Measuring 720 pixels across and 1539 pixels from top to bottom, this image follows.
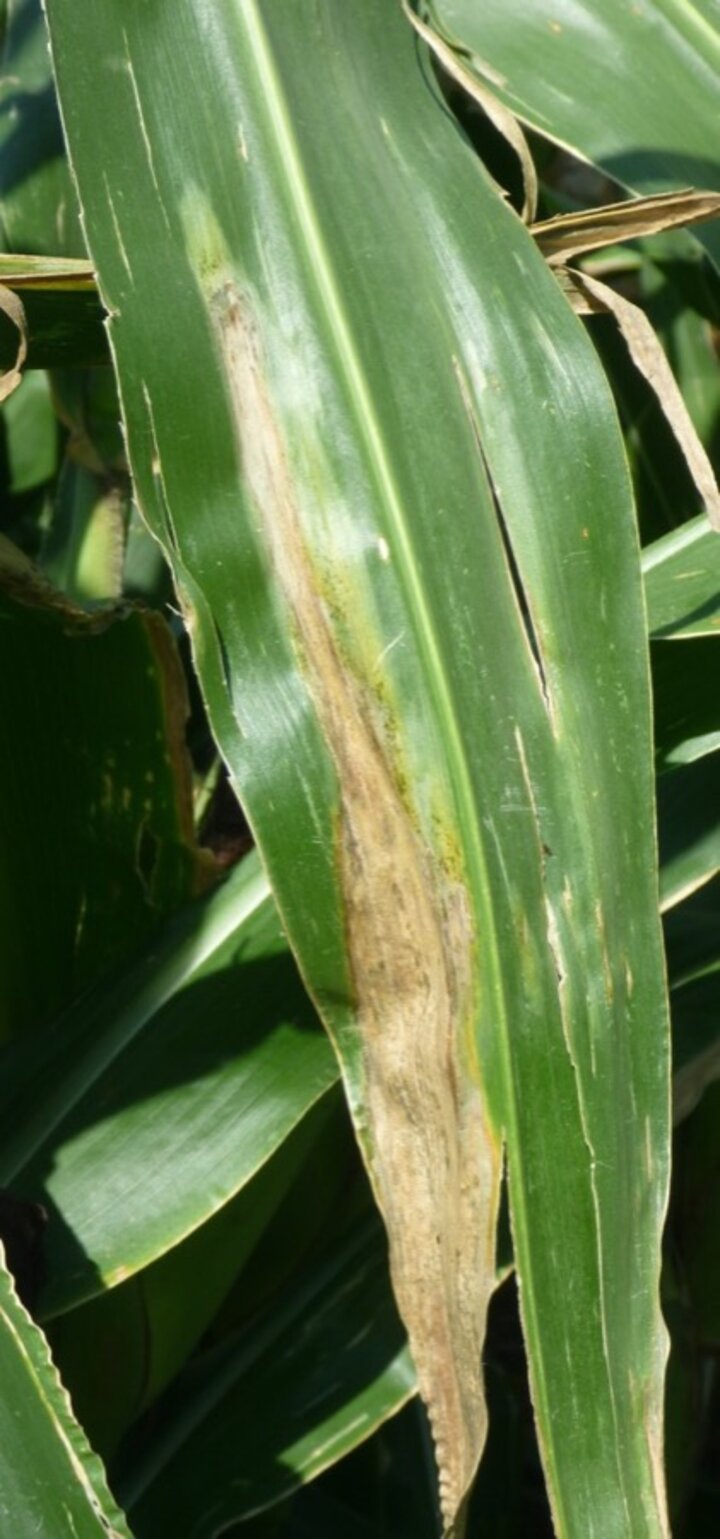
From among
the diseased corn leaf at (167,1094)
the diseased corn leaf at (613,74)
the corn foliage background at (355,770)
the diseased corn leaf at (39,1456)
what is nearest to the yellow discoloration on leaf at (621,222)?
the corn foliage background at (355,770)

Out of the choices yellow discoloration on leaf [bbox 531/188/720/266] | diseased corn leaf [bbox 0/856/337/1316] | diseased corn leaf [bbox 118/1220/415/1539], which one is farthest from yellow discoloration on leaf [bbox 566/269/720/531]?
diseased corn leaf [bbox 118/1220/415/1539]

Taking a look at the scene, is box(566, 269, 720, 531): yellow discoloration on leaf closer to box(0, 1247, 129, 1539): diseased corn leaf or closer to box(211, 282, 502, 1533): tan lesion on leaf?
box(211, 282, 502, 1533): tan lesion on leaf

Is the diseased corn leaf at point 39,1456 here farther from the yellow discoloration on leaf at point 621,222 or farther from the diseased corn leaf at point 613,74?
the diseased corn leaf at point 613,74

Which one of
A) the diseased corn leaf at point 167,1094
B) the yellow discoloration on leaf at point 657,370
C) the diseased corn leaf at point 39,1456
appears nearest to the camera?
the diseased corn leaf at point 39,1456

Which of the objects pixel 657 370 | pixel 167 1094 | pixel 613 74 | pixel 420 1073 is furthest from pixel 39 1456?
pixel 613 74

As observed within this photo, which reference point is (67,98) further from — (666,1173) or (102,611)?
(666,1173)
